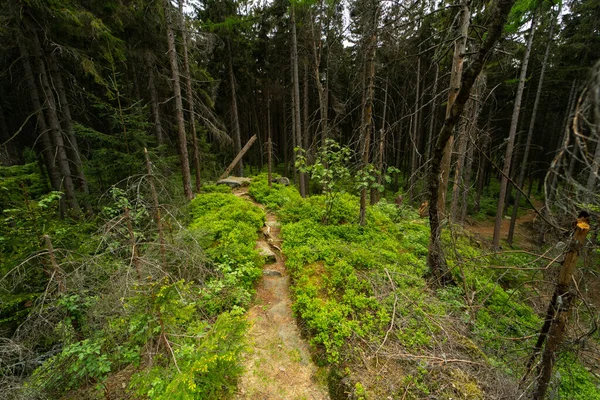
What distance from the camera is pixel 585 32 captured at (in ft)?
41.3

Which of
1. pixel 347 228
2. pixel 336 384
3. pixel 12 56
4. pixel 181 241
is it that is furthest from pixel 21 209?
pixel 12 56

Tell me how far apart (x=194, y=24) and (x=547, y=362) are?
1338 centimetres

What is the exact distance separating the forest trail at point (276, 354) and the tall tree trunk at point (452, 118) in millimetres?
2585

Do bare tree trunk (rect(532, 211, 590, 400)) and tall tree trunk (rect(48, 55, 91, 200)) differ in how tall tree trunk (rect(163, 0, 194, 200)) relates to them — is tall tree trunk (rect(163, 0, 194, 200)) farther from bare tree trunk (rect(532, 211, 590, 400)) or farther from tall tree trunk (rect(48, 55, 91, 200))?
bare tree trunk (rect(532, 211, 590, 400))

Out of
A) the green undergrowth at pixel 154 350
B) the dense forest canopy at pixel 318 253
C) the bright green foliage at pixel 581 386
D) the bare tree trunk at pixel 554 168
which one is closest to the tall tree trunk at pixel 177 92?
the dense forest canopy at pixel 318 253

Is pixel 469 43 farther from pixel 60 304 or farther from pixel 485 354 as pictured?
pixel 60 304

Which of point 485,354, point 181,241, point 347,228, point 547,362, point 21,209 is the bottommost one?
point 485,354

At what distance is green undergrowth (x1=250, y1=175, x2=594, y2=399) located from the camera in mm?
3207

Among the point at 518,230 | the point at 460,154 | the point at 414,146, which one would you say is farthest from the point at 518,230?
the point at 414,146

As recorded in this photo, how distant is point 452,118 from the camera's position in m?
3.41

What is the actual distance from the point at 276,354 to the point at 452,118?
4714 millimetres

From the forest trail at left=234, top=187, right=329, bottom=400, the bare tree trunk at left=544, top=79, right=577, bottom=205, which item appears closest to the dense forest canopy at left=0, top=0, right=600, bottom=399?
the bare tree trunk at left=544, top=79, right=577, bottom=205

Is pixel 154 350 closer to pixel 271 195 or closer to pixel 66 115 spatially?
pixel 271 195

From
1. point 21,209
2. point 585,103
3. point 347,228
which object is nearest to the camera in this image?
point 585,103
